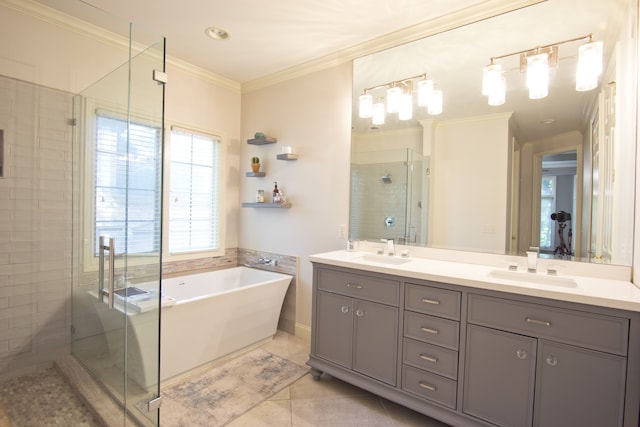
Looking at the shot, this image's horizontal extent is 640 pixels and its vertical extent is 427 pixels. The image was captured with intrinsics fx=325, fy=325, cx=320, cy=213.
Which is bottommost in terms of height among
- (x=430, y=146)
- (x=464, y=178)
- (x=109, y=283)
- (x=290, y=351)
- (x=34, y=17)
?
(x=290, y=351)

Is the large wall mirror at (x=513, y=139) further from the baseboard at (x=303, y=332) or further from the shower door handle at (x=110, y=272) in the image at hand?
the shower door handle at (x=110, y=272)

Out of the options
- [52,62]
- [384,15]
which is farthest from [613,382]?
[52,62]

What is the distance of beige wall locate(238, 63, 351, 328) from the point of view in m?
3.04

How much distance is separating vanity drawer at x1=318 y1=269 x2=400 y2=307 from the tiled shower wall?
1.99m

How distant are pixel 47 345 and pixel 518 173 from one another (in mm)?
3535

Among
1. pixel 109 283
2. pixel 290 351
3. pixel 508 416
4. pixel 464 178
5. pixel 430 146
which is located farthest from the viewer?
pixel 290 351

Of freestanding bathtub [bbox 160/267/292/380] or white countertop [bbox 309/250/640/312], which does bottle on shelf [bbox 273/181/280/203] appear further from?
white countertop [bbox 309/250/640/312]

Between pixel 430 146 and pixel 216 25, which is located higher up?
pixel 216 25

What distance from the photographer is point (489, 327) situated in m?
1.73

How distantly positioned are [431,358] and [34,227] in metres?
2.87

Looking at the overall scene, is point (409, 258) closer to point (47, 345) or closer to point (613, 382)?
point (613, 382)

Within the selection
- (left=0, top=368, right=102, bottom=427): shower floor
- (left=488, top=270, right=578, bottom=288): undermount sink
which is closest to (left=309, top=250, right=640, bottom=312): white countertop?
(left=488, top=270, right=578, bottom=288): undermount sink

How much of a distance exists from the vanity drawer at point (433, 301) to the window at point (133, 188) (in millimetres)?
1516

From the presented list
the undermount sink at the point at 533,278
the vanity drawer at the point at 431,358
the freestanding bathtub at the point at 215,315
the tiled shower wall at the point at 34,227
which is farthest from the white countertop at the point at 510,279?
the tiled shower wall at the point at 34,227
